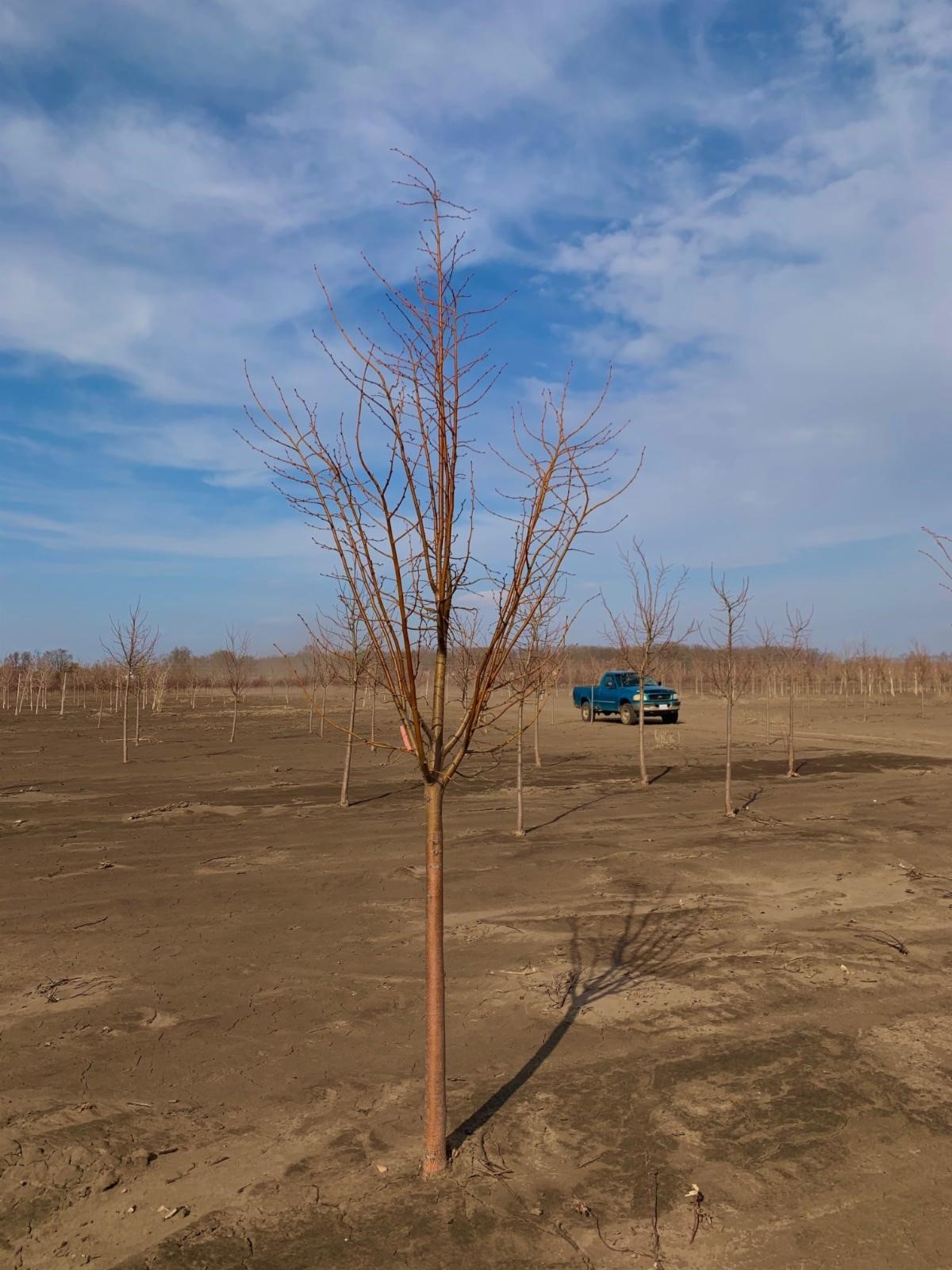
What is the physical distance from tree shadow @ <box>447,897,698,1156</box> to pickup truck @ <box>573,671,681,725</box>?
2332 centimetres

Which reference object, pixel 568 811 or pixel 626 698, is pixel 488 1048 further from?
pixel 626 698

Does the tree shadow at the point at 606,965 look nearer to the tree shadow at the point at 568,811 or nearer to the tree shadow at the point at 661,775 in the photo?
the tree shadow at the point at 568,811

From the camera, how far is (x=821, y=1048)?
14.7 ft

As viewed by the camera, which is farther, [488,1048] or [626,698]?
[626,698]

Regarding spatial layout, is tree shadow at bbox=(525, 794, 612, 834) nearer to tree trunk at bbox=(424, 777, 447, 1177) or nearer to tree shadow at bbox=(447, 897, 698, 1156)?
tree shadow at bbox=(447, 897, 698, 1156)

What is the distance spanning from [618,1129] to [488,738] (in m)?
22.9

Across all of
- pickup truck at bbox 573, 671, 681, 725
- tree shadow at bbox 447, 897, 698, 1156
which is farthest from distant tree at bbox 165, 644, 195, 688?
tree shadow at bbox 447, 897, 698, 1156

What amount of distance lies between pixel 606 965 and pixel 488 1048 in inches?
61.8

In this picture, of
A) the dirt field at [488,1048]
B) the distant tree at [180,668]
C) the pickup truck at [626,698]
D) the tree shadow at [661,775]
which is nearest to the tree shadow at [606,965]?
the dirt field at [488,1048]

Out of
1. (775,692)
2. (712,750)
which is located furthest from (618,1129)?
(775,692)

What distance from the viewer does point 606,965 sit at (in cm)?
588

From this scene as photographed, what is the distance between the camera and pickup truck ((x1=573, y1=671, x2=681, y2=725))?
101 ft

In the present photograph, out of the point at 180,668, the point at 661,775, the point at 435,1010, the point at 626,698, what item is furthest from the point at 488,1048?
the point at 180,668

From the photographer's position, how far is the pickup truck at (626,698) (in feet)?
101
